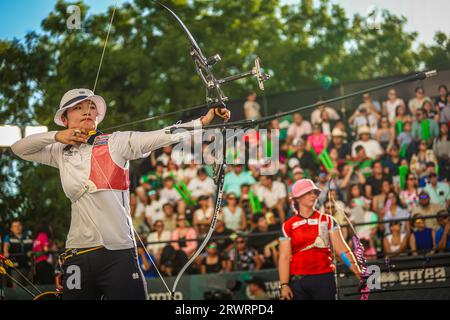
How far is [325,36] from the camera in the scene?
24.7 meters

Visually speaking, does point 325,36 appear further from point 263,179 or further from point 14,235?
point 14,235

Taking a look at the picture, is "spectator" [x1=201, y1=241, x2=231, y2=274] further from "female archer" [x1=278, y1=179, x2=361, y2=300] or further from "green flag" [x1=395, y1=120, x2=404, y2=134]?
"female archer" [x1=278, y1=179, x2=361, y2=300]

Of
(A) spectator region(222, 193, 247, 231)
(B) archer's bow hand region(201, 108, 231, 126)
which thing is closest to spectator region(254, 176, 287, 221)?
(A) spectator region(222, 193, 247, 231)

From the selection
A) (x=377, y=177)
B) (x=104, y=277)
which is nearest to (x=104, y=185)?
(x=104, y=277)

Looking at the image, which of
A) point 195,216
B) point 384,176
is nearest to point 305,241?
point 384,176

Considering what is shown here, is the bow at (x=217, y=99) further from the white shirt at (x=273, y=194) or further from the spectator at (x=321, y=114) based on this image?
the spectator at (x=321, y=114)

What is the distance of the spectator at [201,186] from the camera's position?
47.1 feet

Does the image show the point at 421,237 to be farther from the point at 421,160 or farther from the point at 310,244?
the point at 310,244

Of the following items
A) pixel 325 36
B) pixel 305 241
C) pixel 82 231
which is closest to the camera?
pixel 82 231

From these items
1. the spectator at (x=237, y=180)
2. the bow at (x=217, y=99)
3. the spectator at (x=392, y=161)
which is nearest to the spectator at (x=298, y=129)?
the spectator at (x=237, y=180)

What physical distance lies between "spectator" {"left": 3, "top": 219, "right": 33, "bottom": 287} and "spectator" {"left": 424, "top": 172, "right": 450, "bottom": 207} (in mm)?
6198

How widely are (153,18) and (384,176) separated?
1074 centimetres

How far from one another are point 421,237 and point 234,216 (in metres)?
3.21

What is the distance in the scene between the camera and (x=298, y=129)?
1435 cm
